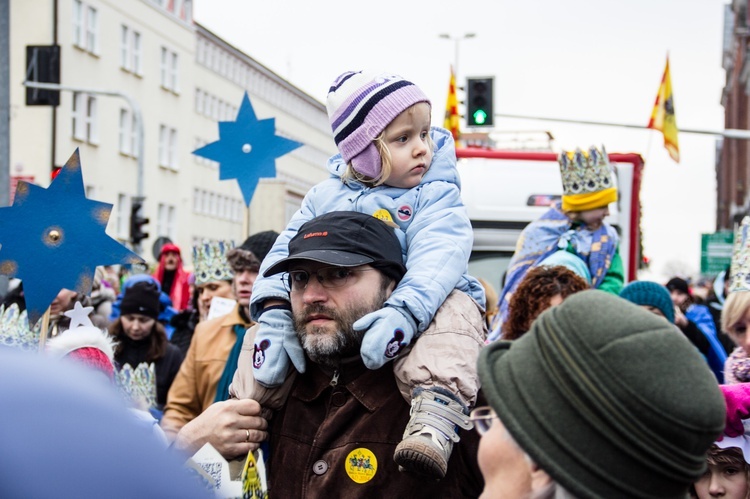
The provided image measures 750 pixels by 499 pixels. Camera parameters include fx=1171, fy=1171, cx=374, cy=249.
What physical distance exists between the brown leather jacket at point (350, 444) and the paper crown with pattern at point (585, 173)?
416 cm

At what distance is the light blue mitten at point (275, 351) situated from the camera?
10.7ft

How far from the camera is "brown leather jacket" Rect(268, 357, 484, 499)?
10.2ft

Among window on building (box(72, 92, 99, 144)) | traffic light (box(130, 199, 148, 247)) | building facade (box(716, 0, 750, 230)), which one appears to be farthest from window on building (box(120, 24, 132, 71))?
building facade (box(716, 0, 750, 230))

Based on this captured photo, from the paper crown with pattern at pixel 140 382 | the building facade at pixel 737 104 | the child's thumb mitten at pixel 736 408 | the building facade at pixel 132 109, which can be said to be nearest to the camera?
the child's thumb mitten at pixel 736 408

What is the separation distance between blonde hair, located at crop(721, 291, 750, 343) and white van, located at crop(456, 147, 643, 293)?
537cm

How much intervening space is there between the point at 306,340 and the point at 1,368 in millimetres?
2210

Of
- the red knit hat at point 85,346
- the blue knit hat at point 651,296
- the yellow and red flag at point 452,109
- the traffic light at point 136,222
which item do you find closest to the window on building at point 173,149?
the traffic light at point 136,222

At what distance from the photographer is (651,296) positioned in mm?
6949

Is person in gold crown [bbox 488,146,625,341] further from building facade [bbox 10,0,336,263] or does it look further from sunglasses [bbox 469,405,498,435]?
building facade [bbox 10,0,336,263]

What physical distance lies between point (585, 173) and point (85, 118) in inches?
1554

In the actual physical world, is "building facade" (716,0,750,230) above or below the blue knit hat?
above

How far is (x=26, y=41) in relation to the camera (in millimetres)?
40250

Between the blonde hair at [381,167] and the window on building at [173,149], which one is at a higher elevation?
the window on building at [173,149]

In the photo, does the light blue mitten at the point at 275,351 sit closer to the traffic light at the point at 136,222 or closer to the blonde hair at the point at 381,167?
the blonde hair at the point at 381,167
